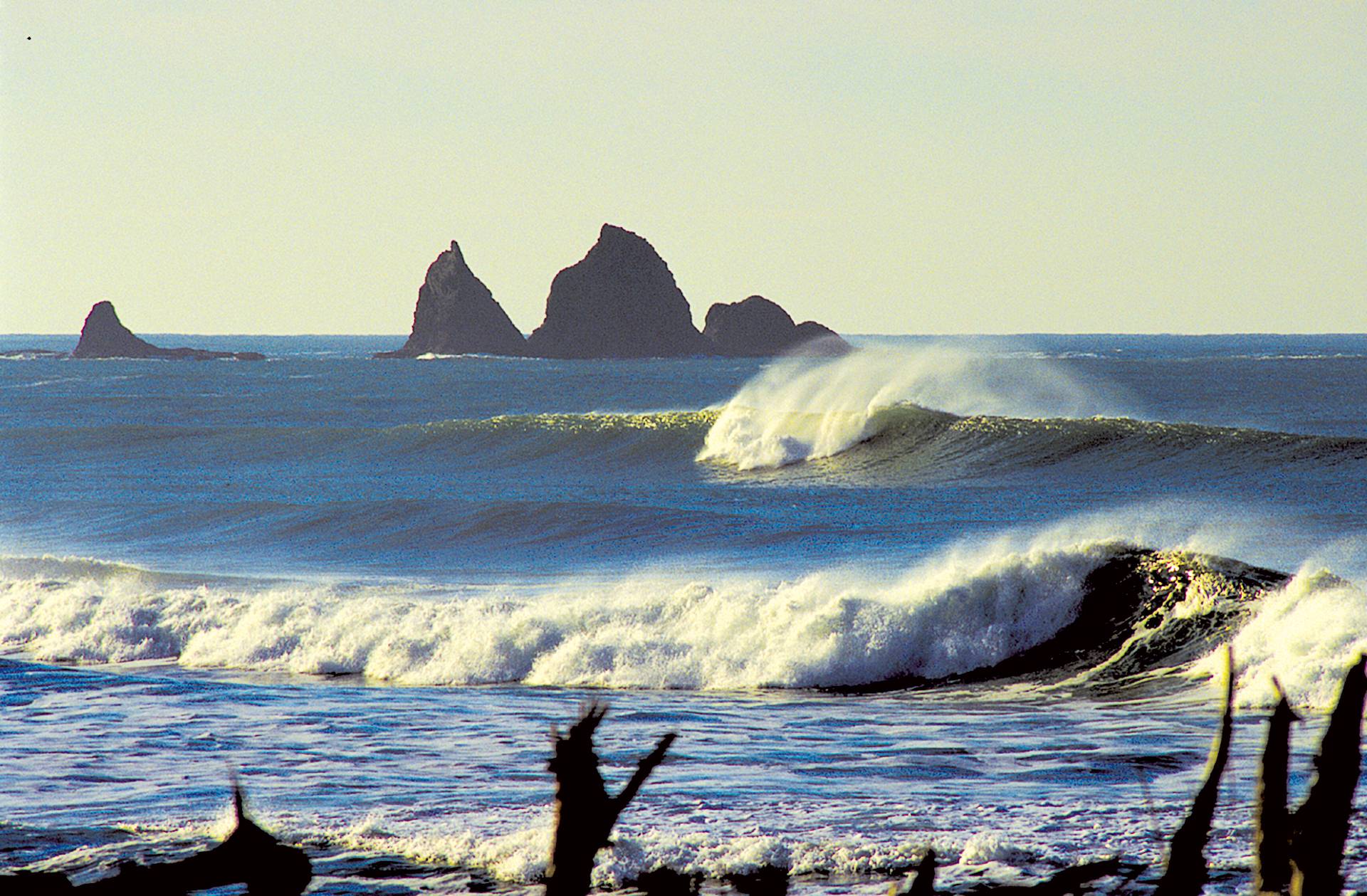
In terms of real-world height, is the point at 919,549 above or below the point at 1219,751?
below

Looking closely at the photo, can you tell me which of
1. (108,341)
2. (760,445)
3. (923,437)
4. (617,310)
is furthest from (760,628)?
(108,341)

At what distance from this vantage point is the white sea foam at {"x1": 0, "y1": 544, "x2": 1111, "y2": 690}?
1302 cm

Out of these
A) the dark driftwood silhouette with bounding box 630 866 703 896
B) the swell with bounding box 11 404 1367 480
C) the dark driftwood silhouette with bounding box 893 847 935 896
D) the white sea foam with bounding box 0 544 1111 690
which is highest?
the dark driftwood silhouette with bounding box 893 847 935 896

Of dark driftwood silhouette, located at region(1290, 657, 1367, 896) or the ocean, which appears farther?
the ocean

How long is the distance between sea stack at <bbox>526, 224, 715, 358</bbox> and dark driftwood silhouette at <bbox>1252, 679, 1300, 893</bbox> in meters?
147

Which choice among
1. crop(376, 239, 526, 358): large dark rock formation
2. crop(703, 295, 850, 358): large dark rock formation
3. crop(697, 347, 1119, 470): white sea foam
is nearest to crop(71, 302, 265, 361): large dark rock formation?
crop(376, 239, 526, 358): large dark rock formation

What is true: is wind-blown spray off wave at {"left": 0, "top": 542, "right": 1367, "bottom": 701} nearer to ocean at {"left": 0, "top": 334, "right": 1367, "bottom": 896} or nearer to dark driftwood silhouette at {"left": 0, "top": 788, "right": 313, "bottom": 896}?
ocean at {"left": 0, "top": 334, "right": 1367, "bottom": 896}

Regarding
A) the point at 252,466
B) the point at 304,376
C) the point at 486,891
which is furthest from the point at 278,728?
the point at 304,376

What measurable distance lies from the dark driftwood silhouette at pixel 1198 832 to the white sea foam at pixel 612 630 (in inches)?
451

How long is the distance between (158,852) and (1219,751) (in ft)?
22.1

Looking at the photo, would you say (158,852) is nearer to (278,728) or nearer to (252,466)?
(278,728)

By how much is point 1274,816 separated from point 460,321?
155983mm

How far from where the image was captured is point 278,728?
10.1 metres

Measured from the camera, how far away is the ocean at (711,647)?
23.8 ft
